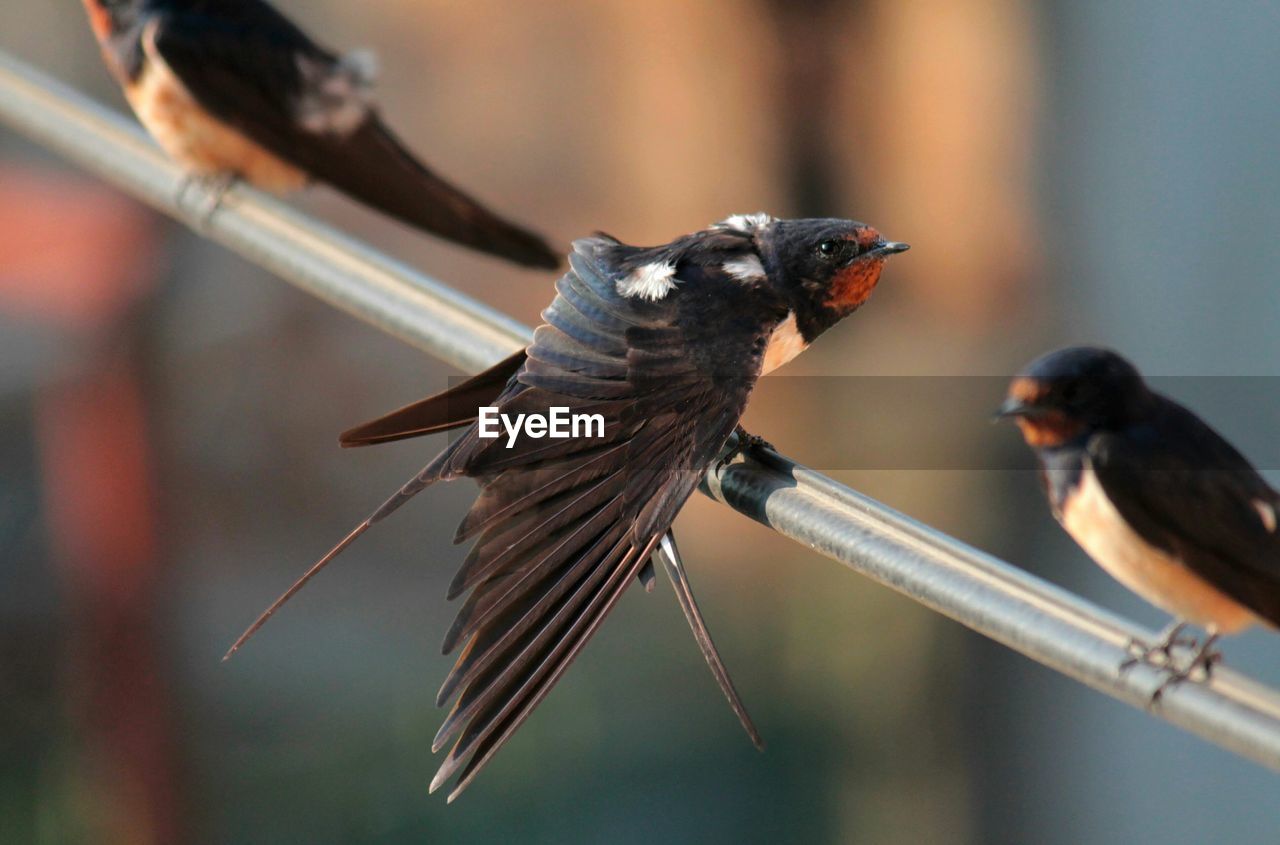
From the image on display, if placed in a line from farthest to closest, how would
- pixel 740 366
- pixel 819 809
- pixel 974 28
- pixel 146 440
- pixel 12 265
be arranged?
pixel 974 28
pixel 819 809
pixel 12 265
pixel 146 440
pixel 740 366

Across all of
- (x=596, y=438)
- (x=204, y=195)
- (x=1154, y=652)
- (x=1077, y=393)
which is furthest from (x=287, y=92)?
(x=1154, y=652)

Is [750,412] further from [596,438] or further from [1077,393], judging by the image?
[1077,393]

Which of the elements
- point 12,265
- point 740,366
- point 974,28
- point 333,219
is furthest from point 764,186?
point 740,366

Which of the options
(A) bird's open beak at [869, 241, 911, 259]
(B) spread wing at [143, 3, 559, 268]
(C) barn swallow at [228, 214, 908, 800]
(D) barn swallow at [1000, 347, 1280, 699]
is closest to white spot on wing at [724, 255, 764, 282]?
(C) barn swallow at [228, 214, 908, 800]

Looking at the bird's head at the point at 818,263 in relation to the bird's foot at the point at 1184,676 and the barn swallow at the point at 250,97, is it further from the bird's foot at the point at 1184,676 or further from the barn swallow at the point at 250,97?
the barn swallow at the point at 250,97

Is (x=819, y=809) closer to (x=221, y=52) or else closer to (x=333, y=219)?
(x=333, y=219)
